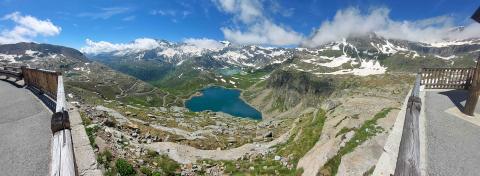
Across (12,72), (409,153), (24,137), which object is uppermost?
(409,153)

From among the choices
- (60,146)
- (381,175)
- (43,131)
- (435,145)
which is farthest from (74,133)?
(435,145)

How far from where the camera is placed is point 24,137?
1180cm

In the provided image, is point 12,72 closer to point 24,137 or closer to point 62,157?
point 24,137

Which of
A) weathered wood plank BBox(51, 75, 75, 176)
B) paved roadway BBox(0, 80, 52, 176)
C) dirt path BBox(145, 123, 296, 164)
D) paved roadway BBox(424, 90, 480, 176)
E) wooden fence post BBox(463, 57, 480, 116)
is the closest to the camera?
weathered wood plank BBox(51, 75, 75, 176)

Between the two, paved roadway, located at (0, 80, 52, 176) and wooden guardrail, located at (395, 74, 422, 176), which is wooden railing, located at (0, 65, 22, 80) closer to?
paved roadway, located at (0, 80, 52, 176)

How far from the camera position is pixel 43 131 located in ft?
40.7

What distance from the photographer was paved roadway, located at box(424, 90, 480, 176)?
990 centimetres

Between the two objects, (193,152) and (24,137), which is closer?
(24,137)

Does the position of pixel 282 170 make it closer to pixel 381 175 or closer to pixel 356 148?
pixel 356 148

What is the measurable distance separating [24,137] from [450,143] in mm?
17647

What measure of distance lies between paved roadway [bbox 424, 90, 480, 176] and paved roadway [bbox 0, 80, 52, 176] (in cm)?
1276

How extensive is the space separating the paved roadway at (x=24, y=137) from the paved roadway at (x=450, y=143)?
41.9 feet

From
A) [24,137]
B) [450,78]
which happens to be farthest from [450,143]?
[24,137]

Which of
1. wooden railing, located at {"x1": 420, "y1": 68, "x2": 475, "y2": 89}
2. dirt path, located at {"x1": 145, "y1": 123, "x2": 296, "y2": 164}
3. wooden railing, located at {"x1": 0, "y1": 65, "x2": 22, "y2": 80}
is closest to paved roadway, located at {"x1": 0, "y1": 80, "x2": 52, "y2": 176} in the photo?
wooden railing, located at {"x1": 0, "y1": 65, "x2": 22, "y2": 80}
